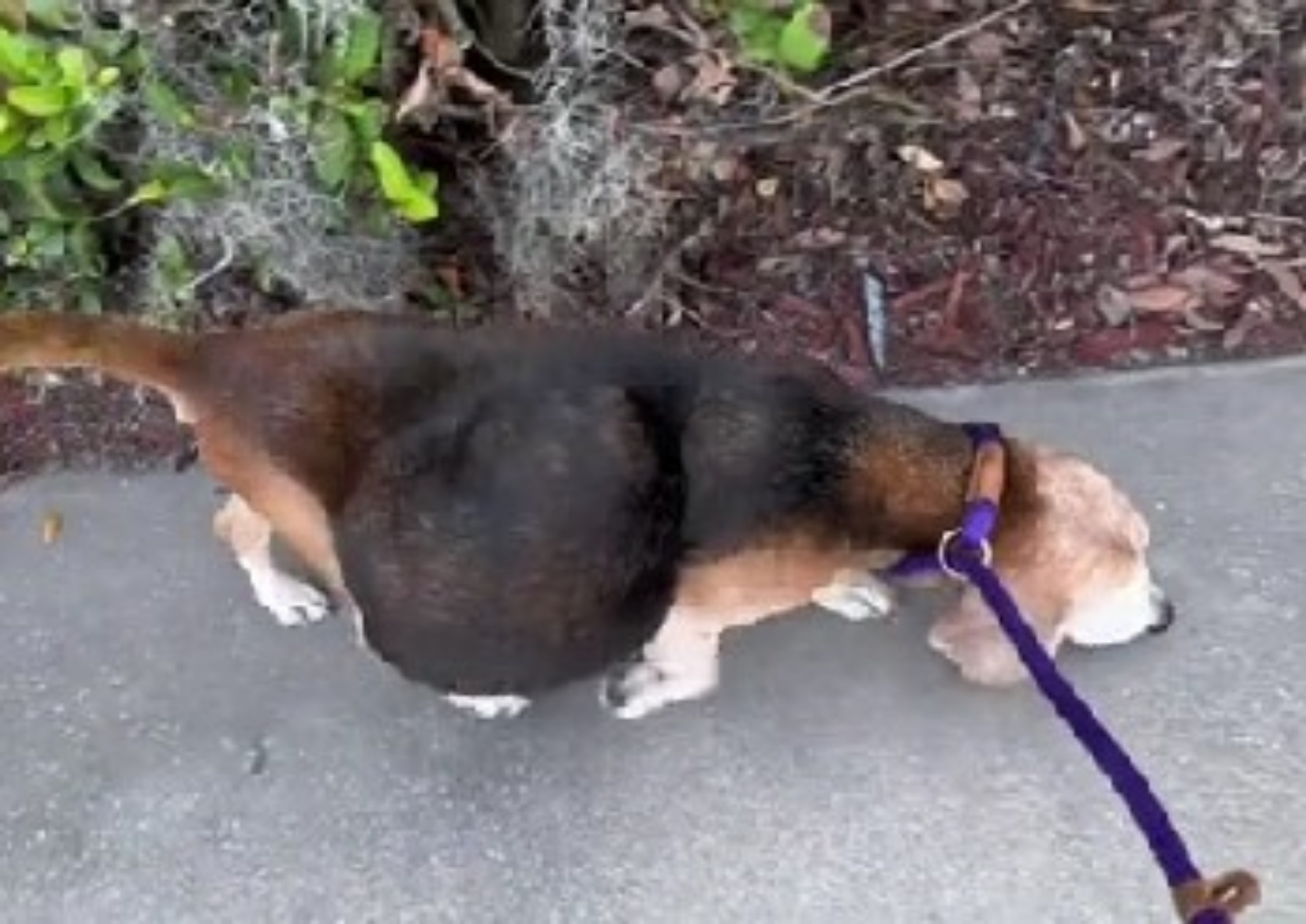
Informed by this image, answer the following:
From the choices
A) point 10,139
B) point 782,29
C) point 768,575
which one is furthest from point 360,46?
point 768,575

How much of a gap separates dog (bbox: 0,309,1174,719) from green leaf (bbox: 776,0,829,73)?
556 mm

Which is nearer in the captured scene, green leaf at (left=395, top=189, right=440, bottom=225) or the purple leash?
the purple leash

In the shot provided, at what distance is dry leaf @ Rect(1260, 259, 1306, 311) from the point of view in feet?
12.7

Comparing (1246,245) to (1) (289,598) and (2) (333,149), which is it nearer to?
(2) (333,149)

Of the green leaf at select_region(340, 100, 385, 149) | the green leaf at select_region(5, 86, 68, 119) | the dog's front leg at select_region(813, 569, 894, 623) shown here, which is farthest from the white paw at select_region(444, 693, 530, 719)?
the green leaf at select_region(5, 86, 68, 119)

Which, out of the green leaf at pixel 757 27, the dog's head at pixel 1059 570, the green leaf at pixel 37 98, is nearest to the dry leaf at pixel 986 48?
the green leaf at pixel 757 27

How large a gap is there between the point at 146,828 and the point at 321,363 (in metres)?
1.00

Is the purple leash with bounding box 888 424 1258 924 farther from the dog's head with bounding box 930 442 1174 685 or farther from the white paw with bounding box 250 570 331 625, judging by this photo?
the white paw with bounding box 250 570 331 625

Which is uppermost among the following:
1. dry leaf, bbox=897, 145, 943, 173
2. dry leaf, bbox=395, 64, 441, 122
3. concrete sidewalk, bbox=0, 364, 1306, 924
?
dry leaf, bbox=395, 64, 441, 122

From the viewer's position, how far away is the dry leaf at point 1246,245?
3910mm

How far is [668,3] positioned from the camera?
12.4ft

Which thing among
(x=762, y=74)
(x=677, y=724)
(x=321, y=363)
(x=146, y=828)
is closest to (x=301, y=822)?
(x=146, y=828)

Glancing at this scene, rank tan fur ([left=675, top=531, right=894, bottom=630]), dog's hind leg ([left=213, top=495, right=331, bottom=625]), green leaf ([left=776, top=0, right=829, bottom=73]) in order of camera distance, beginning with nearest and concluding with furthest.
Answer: tan fur ([left=675, top=531, right=894, bottom=630]) < green leaf ([left=776, top=0, right=829, bottom=73]) < dog's hind leg ([left=213, top=495, right=331, bottom=625])

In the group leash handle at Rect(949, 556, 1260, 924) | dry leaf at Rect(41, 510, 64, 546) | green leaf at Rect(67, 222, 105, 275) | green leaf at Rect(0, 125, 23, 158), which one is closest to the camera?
leash handle at Rect(949, 556, 1260, 924)
